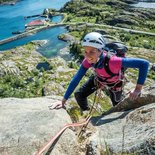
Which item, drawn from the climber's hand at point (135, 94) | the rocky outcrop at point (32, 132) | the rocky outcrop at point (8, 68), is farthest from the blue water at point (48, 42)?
the rocky outcrop at point (32, 132)

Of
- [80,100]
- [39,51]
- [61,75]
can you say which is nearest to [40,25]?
[39,51]

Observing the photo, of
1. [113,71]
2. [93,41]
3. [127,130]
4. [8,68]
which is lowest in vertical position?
[8,68]

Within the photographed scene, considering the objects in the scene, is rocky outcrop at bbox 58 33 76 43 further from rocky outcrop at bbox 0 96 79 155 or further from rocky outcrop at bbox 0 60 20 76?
rocky outcrop at bbox 0 96 79 155

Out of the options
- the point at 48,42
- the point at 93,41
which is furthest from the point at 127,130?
the point at 48,42

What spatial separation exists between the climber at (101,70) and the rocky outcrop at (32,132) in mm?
1040

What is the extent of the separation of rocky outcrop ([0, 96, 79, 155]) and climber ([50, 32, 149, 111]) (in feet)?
3.41

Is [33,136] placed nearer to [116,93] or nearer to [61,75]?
[116,93]

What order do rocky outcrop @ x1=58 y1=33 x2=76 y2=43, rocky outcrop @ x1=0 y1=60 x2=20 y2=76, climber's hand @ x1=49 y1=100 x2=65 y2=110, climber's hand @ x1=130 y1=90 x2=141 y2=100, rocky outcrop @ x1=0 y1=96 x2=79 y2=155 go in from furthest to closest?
rocky outcrop @ x1=58 y1=33 x2=76 y2=43, rocky outcrop @ x1=0 y1=60 x2=20 y2=76, climber's hand @ x1=49 y1=100 x2=65 y2=110, climber's hand @ x1=130 y1=90 x2=141 y2=100, rocky outcrop @ x1=0 y1=96 x2=79 y2=155

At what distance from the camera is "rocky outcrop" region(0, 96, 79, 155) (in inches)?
266

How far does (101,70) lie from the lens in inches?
359

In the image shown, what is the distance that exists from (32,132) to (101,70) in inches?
119

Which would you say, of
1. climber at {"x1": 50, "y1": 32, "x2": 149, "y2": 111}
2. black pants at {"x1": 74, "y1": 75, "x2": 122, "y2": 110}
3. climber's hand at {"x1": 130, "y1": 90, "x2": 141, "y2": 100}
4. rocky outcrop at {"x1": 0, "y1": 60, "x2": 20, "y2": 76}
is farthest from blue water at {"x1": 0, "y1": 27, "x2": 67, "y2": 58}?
climber's hand at {"x1": 130, "y1": 90, "x2": 141, "y2": 100}

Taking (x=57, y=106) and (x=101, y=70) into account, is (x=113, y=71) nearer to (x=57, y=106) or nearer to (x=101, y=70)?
(x=101, y=70)

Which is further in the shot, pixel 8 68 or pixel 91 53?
pixel 8 68
